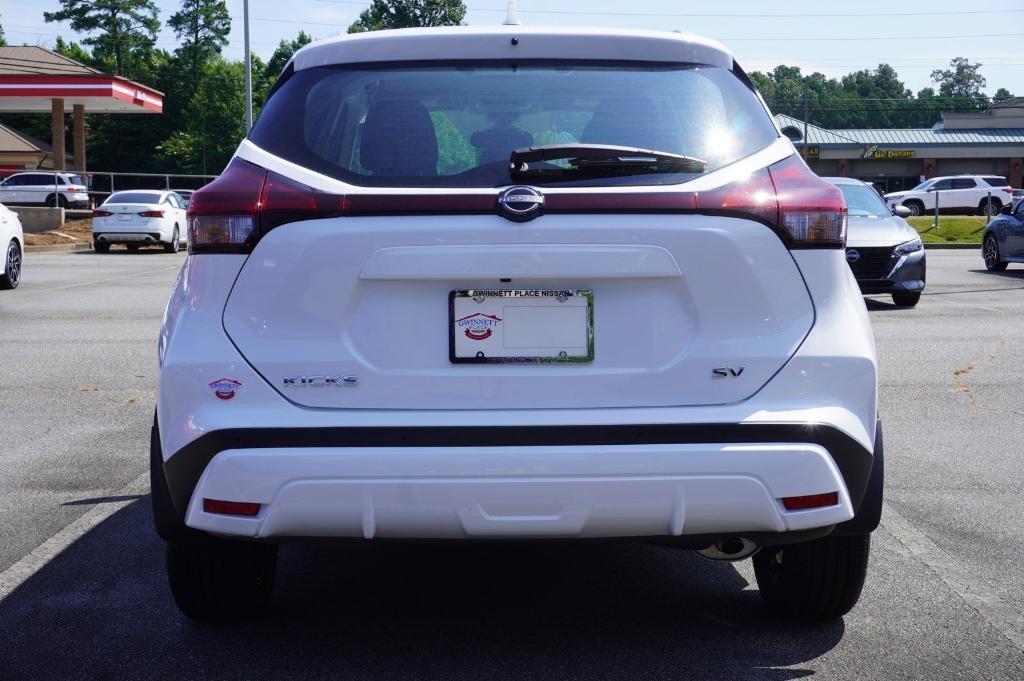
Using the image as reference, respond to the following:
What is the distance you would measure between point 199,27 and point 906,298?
9689 cm

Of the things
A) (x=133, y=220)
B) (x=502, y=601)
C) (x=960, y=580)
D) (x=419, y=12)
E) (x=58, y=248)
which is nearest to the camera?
(x=502, y=601)

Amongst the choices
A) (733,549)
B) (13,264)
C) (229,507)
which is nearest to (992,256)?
(13,264)

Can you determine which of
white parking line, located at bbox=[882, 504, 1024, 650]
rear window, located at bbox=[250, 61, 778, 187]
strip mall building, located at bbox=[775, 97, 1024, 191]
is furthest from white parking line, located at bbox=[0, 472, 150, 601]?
strip mall building, located at bbox=[775, 97, 1024, 191]

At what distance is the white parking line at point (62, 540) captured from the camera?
14.5 feet

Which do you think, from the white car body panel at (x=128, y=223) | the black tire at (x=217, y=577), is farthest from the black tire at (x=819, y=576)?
the white car body panel at (x=128, y=223)

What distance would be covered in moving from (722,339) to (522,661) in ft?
3.66

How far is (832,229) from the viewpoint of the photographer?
3.40 m

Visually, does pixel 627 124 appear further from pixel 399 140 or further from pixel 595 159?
pixel 399 140

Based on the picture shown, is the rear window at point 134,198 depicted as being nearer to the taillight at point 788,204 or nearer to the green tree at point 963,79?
the taillight at point 788,204

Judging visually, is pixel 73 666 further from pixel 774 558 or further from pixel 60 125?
pixel 60 125

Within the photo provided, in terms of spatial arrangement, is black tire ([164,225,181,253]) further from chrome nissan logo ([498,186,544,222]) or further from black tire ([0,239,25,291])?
chrome nissan logo ([498,186,544,222])

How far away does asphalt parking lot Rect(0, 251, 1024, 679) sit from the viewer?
3586mm

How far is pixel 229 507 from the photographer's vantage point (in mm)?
3242

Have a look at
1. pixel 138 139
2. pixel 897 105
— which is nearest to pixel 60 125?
pixel 138 139
